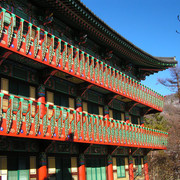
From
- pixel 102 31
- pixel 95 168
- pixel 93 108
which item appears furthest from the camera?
pixel 93 108

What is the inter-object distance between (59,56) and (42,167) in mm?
6255

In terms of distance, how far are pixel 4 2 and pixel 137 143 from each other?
46.9ft

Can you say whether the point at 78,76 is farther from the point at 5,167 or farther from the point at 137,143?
the point at 137,143

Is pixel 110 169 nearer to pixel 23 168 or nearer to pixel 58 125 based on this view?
pixel 58 125

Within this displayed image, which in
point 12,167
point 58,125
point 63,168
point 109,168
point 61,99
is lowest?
point 109,168

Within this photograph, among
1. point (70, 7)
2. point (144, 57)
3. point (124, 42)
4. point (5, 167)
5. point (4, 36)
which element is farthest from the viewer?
point (144, 57)

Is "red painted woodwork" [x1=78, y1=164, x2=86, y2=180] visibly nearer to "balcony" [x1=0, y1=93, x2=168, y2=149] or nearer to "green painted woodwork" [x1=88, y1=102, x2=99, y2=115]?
"balcony" [x1=0, y1=93, x2=168, y2=149]

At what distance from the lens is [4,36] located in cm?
1321

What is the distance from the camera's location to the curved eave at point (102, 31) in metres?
17.1

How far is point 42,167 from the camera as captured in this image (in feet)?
Result: 51.7

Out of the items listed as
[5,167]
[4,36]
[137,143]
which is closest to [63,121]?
[5,167]

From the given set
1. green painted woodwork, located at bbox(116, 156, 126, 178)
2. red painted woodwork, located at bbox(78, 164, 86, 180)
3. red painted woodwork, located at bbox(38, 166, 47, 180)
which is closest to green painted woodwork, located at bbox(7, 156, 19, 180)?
red painted woodwork, located at bbox(38, 166, 47, 180)

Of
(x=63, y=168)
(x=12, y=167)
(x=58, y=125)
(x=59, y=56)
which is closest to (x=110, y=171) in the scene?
(x=63, y=168)

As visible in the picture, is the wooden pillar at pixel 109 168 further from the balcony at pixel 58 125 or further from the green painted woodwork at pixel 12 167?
the green painted woodwork at pixel 12 167
